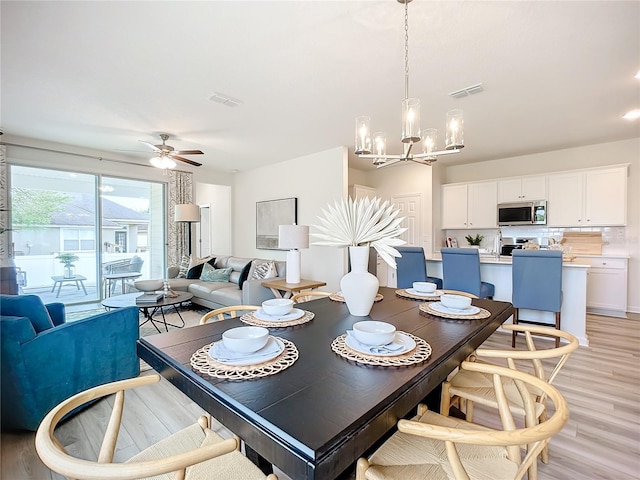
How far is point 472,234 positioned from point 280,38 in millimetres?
5345

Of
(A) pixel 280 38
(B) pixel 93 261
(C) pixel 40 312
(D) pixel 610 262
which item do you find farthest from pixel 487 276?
(B) pixel 93 261

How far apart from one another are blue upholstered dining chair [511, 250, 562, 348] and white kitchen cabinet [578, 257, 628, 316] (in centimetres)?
205

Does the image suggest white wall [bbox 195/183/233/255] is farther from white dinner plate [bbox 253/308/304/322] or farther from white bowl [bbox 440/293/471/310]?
white bowl [bbox 440/293/471/310]

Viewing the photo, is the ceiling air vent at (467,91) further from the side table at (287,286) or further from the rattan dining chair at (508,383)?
the side table at (287,286)

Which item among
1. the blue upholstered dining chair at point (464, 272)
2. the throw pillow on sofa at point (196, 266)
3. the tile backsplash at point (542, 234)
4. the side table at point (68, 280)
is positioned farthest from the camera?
the throw pillow on sofa at point (196, 266)

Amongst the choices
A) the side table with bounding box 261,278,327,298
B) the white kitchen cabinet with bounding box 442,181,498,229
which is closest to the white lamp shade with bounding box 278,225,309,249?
the side table with bounding box 261,278,327,298

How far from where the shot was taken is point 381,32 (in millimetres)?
2119

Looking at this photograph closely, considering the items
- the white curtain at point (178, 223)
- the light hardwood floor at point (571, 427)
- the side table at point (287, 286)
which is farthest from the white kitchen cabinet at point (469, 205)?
the white curtain at point (178, 223)

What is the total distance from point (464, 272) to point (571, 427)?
182cm

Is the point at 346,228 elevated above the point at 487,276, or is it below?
above

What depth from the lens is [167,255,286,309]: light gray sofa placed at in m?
4.11

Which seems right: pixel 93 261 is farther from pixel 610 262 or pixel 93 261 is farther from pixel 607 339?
pixel 610 262

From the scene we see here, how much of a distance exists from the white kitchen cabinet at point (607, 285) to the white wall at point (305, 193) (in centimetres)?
389

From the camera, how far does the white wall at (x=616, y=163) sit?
4.59 metres
